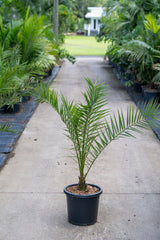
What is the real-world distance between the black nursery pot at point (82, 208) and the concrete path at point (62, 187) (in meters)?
0.07

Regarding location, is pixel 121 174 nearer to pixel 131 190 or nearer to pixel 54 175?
pixel 131 190

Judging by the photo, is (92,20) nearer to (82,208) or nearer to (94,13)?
(94,13)

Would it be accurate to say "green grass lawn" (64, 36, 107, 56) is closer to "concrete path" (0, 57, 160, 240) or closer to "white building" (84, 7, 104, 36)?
"concrete path" (0, 57, 160, 240)

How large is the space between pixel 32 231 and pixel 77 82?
36.6ft

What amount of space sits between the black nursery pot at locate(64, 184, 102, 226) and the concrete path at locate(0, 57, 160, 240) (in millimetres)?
71

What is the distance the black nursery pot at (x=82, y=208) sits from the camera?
12.8 ft

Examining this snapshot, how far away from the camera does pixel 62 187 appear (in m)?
5.09

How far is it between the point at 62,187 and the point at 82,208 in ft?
3.90

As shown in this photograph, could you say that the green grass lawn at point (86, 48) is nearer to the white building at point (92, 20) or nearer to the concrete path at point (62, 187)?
the concrete path at point (62, 187)

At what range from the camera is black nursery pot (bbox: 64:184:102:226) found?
3887mm

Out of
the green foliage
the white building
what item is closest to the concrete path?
the green foliage

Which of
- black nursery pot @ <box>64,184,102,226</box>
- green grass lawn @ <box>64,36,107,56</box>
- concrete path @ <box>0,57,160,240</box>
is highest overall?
black nursery pot @ <box>64,184,102,226</box>

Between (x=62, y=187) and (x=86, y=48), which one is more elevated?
(x=62, y=187)

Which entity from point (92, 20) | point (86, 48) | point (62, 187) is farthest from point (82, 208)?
point (92, 20)
